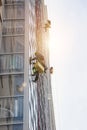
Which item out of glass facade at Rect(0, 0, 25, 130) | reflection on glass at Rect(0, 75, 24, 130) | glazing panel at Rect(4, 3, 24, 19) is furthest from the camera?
glazing panel at Rect(4, 3, 24, 19)

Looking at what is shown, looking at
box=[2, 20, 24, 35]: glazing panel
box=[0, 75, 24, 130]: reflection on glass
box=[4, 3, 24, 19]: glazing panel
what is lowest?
box=[0, 75, 24, 130]: reflection on glass

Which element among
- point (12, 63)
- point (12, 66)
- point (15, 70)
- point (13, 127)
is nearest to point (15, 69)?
point (15, 70)

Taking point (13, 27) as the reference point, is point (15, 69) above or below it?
below

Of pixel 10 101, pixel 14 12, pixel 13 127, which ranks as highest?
pixel 14 12

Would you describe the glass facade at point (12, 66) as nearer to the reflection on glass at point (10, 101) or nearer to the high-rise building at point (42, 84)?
the reflection on glass at point (10, 101)

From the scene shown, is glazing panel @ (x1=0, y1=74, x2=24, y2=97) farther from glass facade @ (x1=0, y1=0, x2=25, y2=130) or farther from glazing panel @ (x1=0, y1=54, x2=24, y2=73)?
glazing panel @ (x1=0, y1=54, x2=24, y2=73)

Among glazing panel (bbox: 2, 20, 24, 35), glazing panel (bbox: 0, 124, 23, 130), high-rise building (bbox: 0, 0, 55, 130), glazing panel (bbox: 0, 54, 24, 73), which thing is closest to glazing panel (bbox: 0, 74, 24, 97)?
high-rise building (bbox: 0, 0, 55, 130)

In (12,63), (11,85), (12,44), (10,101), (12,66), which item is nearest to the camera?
(10,101)

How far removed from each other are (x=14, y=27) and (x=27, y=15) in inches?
69.1

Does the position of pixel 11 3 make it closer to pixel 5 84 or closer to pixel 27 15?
pixel 27 15

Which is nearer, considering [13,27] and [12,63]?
[12,63]

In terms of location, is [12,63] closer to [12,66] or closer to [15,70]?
[12,66]

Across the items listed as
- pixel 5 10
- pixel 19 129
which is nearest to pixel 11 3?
pixel 5 10

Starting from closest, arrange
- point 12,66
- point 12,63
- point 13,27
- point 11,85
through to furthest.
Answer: point 11,85
point 12,66
point 12,63
point 13,27
